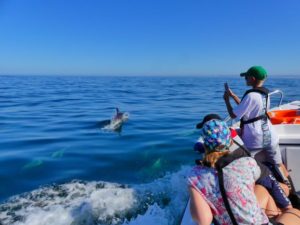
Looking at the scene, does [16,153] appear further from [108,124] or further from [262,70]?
[262,70]

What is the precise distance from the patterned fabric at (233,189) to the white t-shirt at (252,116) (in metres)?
1.85

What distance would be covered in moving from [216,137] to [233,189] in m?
0.43

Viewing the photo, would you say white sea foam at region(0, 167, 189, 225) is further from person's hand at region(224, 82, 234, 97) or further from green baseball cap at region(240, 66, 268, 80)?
green baseball cap at region(240, 66, 268, 80)

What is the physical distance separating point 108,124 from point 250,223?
12.1 metres

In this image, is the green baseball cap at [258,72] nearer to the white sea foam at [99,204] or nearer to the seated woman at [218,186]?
the seated woman at [218,186]

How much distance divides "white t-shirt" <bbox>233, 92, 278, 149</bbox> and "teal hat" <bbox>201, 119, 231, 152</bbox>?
1.87m

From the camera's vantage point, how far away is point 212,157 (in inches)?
118

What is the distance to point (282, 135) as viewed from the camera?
6.19 metres

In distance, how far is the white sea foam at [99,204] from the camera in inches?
226

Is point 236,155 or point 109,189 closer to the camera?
point 236,155

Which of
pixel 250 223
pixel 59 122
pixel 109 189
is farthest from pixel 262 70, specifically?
pixel 59 122

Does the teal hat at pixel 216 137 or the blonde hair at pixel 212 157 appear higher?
the teal hat at pixel 216 137

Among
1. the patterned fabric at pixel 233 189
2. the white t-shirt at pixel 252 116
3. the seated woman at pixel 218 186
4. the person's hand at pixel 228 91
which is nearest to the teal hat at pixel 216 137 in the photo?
the seated woman at pixel 218 186

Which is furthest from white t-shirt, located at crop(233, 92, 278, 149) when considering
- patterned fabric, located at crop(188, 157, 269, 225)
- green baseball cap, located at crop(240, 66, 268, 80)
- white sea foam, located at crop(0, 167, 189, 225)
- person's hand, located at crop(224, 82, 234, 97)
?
patterned fabric, located at crop(188, 157, 269, 225)
